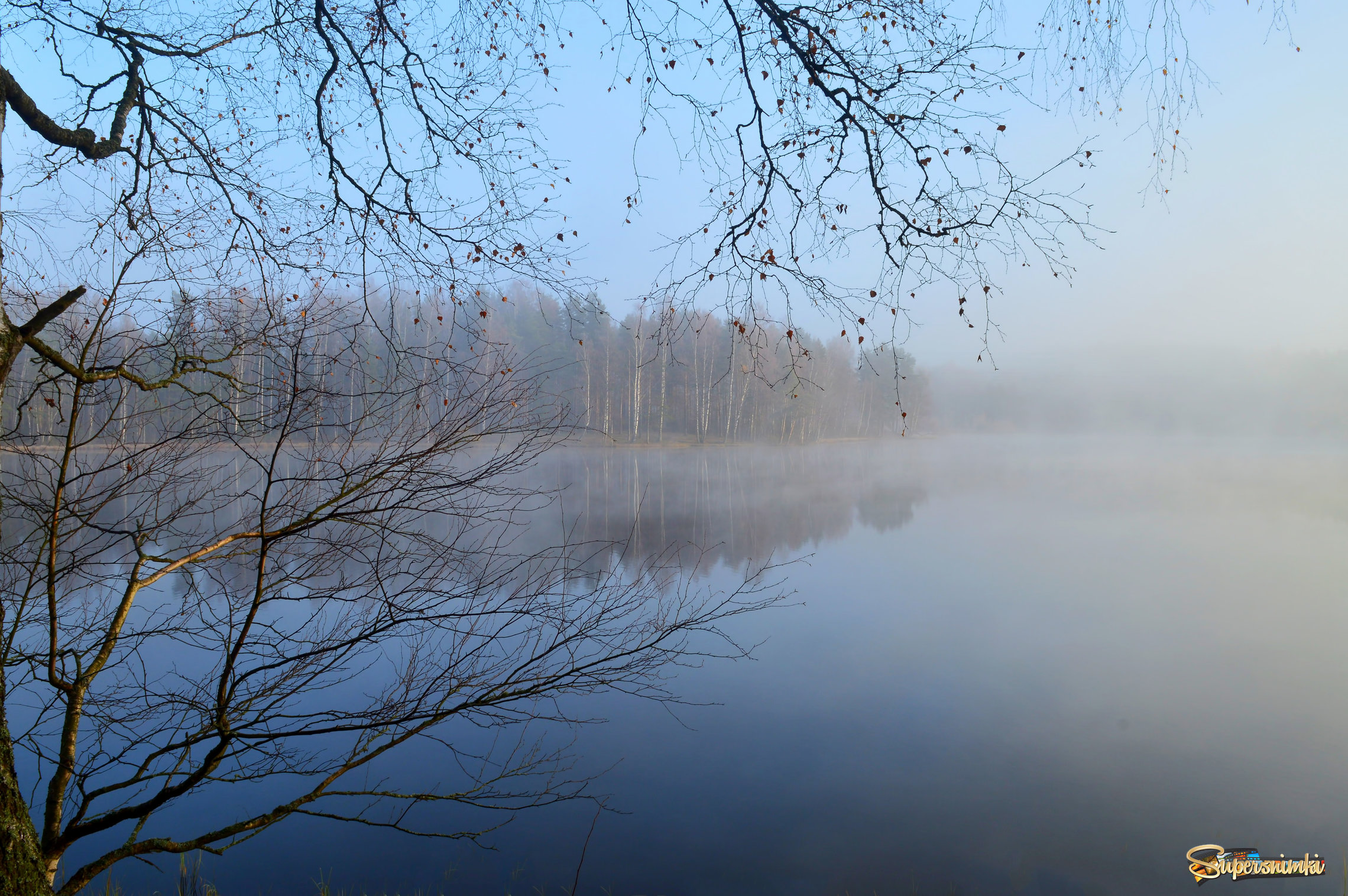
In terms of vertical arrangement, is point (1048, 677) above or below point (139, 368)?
below

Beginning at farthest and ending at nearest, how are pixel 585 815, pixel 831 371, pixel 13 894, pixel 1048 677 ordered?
pixel 831 371 < pixel 1048 677 < pixel 585 815 < pixel 13 894

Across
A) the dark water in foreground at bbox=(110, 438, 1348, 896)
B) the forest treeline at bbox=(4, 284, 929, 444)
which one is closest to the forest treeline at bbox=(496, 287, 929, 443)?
the dark water in foreground at bbox=(110, 438, 1348, 896)

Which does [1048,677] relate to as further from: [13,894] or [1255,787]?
[13,894]

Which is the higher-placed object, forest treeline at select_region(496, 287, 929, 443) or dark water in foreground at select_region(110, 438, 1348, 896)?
forest treeline at select_region(496, 287, 929, 443)

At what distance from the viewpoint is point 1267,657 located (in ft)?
26.0

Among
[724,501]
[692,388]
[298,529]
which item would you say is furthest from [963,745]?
[692,388]

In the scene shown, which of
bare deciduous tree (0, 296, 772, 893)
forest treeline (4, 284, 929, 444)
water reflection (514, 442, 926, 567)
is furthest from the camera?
Answer: water reflection (514, 442, 926, 567)

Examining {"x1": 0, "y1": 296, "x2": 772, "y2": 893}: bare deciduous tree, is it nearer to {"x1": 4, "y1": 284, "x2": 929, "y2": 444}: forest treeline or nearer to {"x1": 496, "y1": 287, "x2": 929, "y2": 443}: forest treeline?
{"x1": 4, "y1": 284, "x2": 929, "y2": 444}: forest treeline

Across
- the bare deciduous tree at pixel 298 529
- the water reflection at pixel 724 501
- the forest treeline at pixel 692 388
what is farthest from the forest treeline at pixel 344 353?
the forest treeline at pixel 692 388

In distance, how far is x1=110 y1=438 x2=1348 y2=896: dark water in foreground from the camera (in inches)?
175

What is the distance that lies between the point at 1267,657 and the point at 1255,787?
356 cm

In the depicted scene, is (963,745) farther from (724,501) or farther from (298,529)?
(724,501)

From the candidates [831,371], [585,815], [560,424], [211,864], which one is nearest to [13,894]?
[560,424]

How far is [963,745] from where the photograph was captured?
5.88 m
